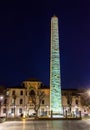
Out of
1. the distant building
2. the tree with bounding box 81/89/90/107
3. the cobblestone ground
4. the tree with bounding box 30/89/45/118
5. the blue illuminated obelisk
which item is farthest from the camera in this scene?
the tree with bounding box 81/89/90/107

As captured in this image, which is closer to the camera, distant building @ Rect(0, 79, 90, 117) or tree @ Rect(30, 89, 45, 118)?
tree @ Rect(30, 89, 45, 118)

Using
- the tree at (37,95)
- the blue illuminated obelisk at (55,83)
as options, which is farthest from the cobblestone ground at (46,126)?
the tree at (37,95)

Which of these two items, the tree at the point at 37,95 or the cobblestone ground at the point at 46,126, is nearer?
the cobblestone ground at the point at 46,126

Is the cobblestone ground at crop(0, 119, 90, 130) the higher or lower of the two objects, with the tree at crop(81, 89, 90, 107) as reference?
lower

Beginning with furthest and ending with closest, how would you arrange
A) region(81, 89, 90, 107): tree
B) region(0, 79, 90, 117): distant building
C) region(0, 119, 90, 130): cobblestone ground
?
region(81, 89, 90, 107): tree < region(0, 79, 90, 117): distant building < region(0, 119, 90, 130): cobblestone ground

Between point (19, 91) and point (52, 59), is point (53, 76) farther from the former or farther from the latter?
point (19, 91)

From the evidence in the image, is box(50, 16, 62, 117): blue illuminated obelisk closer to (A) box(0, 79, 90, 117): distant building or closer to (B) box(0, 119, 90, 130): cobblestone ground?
(A) box(0, 79, 90, 117): distant building

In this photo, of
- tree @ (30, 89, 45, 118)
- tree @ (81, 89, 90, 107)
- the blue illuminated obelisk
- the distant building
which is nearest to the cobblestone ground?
the blue illuminated obelisk

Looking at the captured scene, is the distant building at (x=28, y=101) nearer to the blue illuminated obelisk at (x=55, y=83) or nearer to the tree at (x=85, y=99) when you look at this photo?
the tree at (x=85, y=99)

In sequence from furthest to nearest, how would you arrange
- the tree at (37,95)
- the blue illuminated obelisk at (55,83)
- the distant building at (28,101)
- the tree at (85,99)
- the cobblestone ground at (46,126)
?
the tree at (85,99)
the distant building at (28,101)
the tree at (37,95)
the blue illuminated obelisk at (55,83)
the cobblestone ground at (46,126)

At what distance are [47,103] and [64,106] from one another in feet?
16.0

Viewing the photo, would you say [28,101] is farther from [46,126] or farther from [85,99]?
[46,126]

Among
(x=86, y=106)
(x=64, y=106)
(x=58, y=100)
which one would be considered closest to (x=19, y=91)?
(x=64, y=106)

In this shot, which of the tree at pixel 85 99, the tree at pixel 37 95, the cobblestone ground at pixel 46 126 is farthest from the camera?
the tree at pixel 85 99
